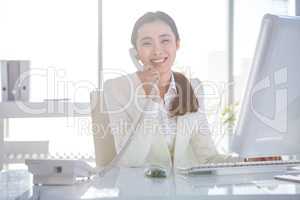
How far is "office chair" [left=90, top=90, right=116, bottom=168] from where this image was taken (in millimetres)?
1776

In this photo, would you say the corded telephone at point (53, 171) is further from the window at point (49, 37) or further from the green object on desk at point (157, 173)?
the window at point (49, 37)

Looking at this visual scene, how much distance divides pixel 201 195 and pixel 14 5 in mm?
3418

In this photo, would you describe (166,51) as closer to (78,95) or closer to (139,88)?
(139,88)

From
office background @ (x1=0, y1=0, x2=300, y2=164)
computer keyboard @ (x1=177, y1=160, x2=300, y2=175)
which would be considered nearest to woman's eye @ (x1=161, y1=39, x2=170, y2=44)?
computer keyboard @ (x1=177, y1=160, x2=300, y2=175)

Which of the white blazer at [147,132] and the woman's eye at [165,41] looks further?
the woman's eye at [165,41]

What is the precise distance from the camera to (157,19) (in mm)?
1979

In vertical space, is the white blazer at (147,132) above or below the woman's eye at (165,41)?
below

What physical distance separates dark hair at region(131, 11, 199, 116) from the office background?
1726 millimetres

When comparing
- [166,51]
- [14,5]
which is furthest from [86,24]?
[166,51]

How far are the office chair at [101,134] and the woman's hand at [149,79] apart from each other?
0.20 metres

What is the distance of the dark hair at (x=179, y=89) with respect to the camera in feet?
5.91

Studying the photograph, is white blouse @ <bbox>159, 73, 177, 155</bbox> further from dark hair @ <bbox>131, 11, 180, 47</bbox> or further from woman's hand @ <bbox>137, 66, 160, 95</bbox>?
dark hair @ <bbox>131, 11, 180, 47</bbox>

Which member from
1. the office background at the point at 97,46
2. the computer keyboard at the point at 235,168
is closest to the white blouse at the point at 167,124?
the computer keyboard at the point at 235,168

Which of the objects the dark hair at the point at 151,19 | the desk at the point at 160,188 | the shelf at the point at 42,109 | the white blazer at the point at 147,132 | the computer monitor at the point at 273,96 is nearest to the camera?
the desk at the point at 160,188
